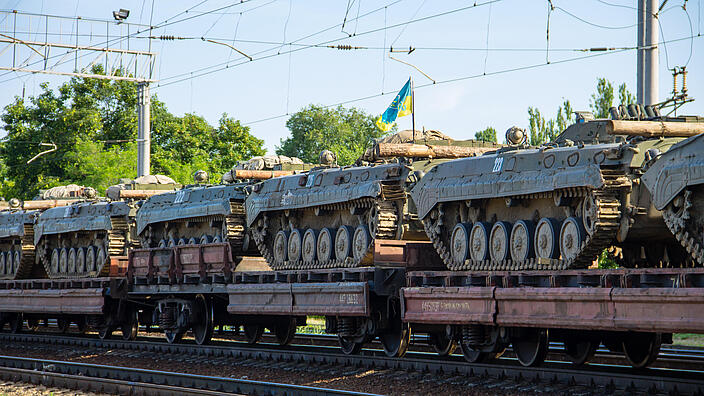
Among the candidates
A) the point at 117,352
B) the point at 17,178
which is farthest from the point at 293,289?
the point at 17,178

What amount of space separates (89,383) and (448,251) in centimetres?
697

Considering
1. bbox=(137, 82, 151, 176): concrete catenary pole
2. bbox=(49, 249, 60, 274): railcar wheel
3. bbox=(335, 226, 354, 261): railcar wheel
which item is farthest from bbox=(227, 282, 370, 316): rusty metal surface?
bbox=(137, 82, 151, 176): concrete catenary pole

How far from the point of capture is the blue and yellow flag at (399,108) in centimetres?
2747

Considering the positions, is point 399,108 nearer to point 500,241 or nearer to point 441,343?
point 441,343


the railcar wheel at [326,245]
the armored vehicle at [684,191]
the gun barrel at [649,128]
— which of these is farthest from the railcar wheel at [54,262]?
the armored vehicle at [684,191]

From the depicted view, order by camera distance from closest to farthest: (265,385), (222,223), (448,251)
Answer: (265,385)
(448,251)
(222,223)

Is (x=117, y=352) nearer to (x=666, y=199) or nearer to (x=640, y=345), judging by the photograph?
(x=640, y=345)

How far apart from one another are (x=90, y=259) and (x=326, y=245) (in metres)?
12.8

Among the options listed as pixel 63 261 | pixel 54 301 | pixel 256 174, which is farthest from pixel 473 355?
pixel 63 261

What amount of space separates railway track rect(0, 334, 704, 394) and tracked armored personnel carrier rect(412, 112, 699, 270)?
1.76 metres

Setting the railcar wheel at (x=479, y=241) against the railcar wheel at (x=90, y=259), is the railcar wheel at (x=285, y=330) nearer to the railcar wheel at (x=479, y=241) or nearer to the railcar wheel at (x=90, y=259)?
the railcar wheel at (x=479, y=241)

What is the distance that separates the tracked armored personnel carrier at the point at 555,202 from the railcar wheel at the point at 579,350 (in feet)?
4.87

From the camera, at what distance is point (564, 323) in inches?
579

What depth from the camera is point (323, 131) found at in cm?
9950
